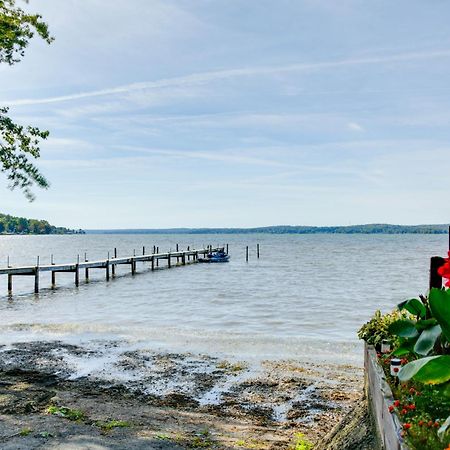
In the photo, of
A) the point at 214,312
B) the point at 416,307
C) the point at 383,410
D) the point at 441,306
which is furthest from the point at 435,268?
the point at 214,312

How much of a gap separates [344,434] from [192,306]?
21.7m

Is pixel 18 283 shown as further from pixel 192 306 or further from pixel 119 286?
pixel 192 306

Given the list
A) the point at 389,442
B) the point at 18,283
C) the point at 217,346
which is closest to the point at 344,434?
the point at 389,442

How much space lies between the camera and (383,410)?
5504 mm

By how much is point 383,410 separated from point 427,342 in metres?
1.25

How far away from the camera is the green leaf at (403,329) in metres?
5.79

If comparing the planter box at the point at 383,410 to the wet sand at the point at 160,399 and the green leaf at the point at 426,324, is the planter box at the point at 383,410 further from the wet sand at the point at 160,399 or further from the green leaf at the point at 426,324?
the wet sand at the point at 160,399

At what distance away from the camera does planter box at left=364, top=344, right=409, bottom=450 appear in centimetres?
464

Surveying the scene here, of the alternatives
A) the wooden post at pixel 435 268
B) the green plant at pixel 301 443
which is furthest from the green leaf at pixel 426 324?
the green plant at pixel 301 443

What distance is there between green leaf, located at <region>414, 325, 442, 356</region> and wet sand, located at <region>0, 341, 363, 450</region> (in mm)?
4219

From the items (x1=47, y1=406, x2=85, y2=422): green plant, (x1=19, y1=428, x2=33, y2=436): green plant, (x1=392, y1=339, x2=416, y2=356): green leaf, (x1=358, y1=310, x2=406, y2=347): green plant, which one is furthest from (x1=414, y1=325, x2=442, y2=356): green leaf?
(x1=47, y1=406, x2=85, y2=422): green plant

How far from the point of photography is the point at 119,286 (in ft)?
132

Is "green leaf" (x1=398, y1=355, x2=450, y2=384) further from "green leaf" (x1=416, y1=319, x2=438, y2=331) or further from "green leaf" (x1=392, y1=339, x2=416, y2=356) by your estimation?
"green leaf" (x1=392, y1=339, x2=416, y2=356)

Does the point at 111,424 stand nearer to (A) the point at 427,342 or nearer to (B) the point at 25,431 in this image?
(B) the point at 25,431
